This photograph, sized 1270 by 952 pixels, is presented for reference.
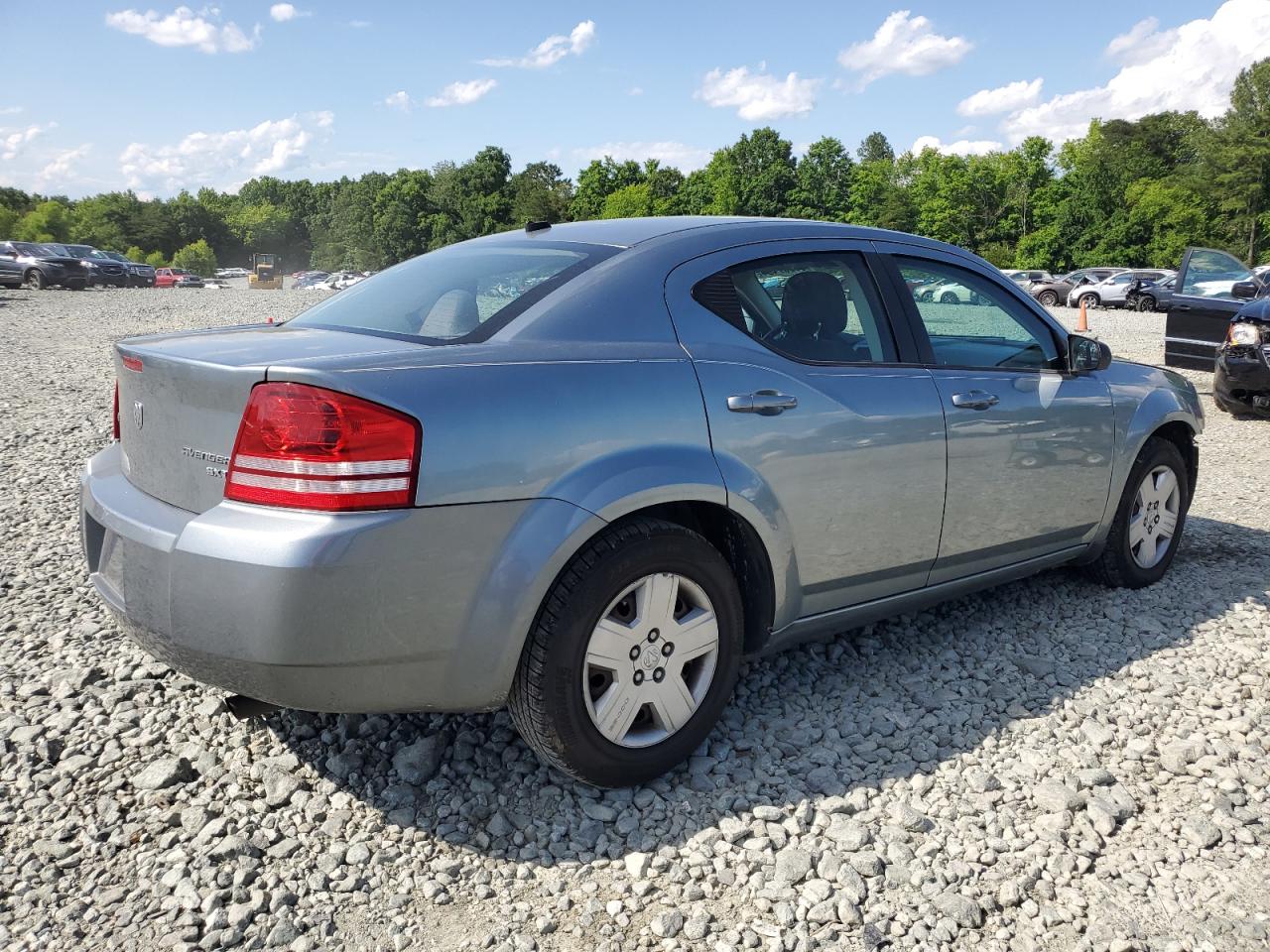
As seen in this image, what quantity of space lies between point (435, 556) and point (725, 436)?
97cm

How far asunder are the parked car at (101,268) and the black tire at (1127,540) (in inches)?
1478

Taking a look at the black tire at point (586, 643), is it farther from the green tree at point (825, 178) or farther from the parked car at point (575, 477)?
the green tree at point (825, 178)

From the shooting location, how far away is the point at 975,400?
372cm

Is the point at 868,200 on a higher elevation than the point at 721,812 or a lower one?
higher

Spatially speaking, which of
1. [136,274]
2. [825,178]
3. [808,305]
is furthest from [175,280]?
[808,305]

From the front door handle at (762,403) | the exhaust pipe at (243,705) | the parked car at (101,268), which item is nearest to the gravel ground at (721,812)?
the exhaust pipe at (243,705)

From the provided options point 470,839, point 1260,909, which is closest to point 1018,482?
point 1260,909

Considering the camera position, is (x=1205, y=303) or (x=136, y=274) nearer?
(x=1205, y=303)

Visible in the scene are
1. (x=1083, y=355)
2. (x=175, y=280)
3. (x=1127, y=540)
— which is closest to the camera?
(x=1083, y=355)

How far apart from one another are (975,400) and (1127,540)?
1.47 m

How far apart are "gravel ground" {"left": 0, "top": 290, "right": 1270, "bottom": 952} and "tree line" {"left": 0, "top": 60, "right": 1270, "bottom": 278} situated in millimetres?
66307

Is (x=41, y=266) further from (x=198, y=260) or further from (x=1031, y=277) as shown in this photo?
(x=198, y=260)

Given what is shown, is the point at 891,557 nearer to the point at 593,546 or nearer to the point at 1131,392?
the point at 593,546

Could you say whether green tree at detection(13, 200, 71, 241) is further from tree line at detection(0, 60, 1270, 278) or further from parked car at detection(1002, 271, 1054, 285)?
parked car at detection(1002, 271, 1054, 285)
